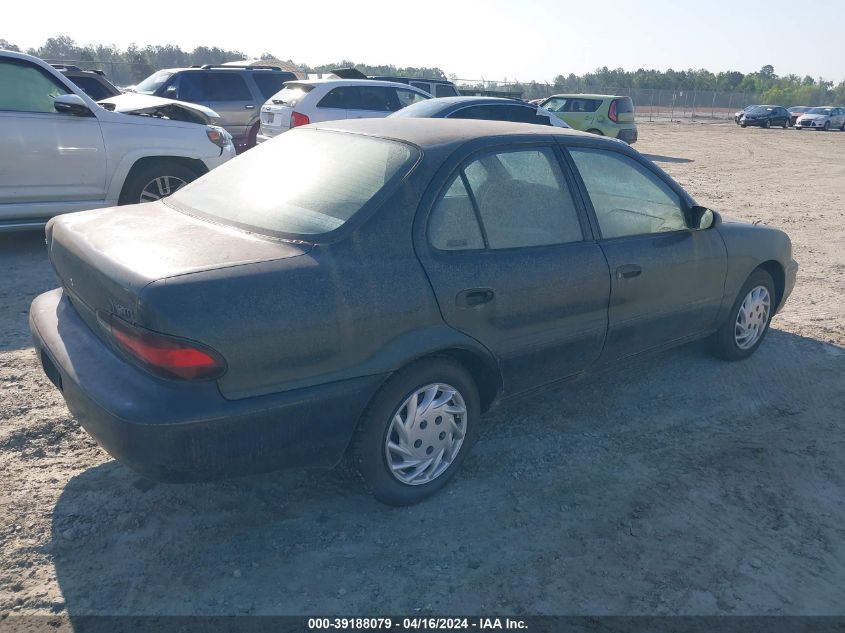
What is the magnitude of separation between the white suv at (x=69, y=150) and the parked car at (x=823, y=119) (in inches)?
1494

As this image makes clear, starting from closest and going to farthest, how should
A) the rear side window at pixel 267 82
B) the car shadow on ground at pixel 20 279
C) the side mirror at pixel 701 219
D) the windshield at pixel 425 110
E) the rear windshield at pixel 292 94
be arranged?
the side mirror at pixel 701 219, the car shadow on ground at pixel 20 279, the windshield at pixel 425 110, the rear windshield at pixel 292 94, the rear side window at pixel 267 82

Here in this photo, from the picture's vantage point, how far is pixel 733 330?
486 cm

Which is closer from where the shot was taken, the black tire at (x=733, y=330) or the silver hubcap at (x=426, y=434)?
the silver hubcap at (x=426, y=434)

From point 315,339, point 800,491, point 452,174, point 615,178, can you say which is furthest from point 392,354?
point 800,491

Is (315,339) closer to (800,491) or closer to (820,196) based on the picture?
(800,491)

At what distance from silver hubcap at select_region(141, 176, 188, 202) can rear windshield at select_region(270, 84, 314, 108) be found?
499 centimetres

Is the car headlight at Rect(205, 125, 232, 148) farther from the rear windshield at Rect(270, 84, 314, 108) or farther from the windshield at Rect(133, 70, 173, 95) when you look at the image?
the windshield at Rect(133, 70, 173, 95)

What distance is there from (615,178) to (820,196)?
11.5 metres

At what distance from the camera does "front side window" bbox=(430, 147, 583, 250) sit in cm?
334

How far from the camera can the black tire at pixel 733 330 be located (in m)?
4.80

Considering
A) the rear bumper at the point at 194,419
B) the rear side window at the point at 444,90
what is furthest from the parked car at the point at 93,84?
the rear bumper at the point at 194,419

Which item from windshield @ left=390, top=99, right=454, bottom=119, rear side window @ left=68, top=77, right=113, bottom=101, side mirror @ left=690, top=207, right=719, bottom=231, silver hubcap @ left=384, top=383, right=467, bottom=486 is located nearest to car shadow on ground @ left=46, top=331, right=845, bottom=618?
silver hubcap @ left=384, top=383, right=467, bottom=486

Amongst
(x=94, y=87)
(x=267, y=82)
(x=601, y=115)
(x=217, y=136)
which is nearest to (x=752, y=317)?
(x=217, y=136)

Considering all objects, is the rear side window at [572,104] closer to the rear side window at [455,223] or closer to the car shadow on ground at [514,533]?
the car shadow on ground at [514,533]
